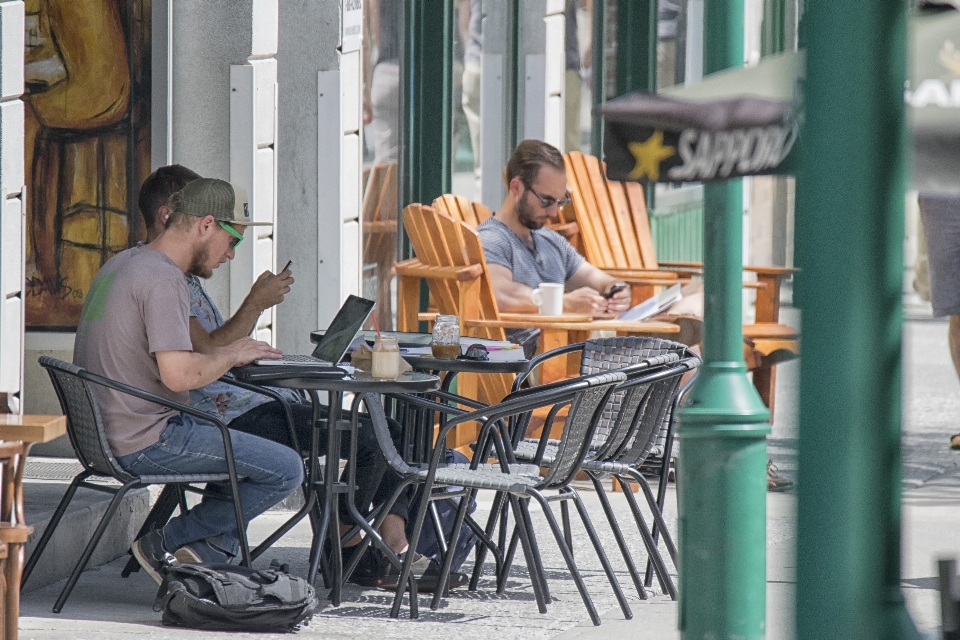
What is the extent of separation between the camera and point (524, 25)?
1135 cm

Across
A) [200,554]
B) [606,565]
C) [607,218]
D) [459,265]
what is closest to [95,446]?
[200,554]

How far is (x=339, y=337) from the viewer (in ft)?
18.8

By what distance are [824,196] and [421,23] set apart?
7.56m

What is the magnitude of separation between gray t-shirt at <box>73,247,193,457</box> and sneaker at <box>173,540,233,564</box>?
35 cm

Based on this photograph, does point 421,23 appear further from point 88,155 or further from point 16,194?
point 16,194

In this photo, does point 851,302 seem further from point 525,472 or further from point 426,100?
point 426,100

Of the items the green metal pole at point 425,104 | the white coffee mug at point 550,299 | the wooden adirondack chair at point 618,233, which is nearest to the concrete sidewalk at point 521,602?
the white coffee mug at point 550,299

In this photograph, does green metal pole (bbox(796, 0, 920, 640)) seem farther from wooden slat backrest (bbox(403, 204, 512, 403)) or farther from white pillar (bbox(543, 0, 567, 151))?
white pillar (bbox(543, 0, 567, 151))

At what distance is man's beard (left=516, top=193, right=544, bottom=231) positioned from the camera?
828cm

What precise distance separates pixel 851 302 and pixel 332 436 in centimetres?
332

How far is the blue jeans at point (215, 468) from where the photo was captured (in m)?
5.27

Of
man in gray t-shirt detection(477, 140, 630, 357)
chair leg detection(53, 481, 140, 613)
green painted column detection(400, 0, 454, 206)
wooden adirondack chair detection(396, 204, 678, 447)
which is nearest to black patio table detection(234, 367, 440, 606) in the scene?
chair leg detection(53, 481, 140, 613)

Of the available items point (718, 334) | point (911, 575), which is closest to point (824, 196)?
point (718, 334)

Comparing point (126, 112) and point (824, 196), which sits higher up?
point (126, 112)
